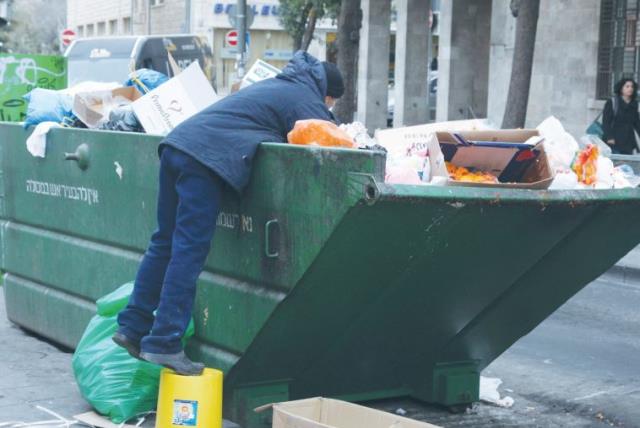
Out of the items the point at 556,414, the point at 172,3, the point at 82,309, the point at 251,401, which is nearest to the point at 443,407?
the point at 556,414

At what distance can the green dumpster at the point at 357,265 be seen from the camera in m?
4.28

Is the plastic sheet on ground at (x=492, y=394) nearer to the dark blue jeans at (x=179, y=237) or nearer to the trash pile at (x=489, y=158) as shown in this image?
the trash pile at (x=489, y=158)

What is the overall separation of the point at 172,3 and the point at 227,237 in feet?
157

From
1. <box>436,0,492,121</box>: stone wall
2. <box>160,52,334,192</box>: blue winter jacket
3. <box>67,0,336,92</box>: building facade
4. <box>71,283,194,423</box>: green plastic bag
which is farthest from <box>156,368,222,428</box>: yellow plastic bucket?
<box>67,0,336,92</box>: building facade

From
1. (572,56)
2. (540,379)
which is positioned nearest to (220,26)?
(572,56)

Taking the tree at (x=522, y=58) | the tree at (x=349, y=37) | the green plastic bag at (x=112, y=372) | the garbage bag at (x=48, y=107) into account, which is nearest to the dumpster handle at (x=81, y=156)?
the garbage bag at (x=48, y=107)

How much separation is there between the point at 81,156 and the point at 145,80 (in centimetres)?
66

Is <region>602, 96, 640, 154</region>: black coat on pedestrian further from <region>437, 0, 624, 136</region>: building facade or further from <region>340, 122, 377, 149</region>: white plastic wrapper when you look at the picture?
<region>340, 122, 377, 149</region>: white plastic wrapper

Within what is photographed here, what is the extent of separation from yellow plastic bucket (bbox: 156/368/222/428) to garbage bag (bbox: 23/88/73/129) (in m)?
2.31

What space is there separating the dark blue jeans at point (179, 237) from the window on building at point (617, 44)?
1686cm

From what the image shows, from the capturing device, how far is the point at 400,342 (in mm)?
5090

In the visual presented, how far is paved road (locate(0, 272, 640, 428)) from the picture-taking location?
5605mm

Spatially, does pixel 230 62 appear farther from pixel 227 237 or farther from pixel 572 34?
pixel 227 237

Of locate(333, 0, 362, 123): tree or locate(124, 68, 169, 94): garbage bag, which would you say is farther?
locate(333, 0, 362, 123): tree
